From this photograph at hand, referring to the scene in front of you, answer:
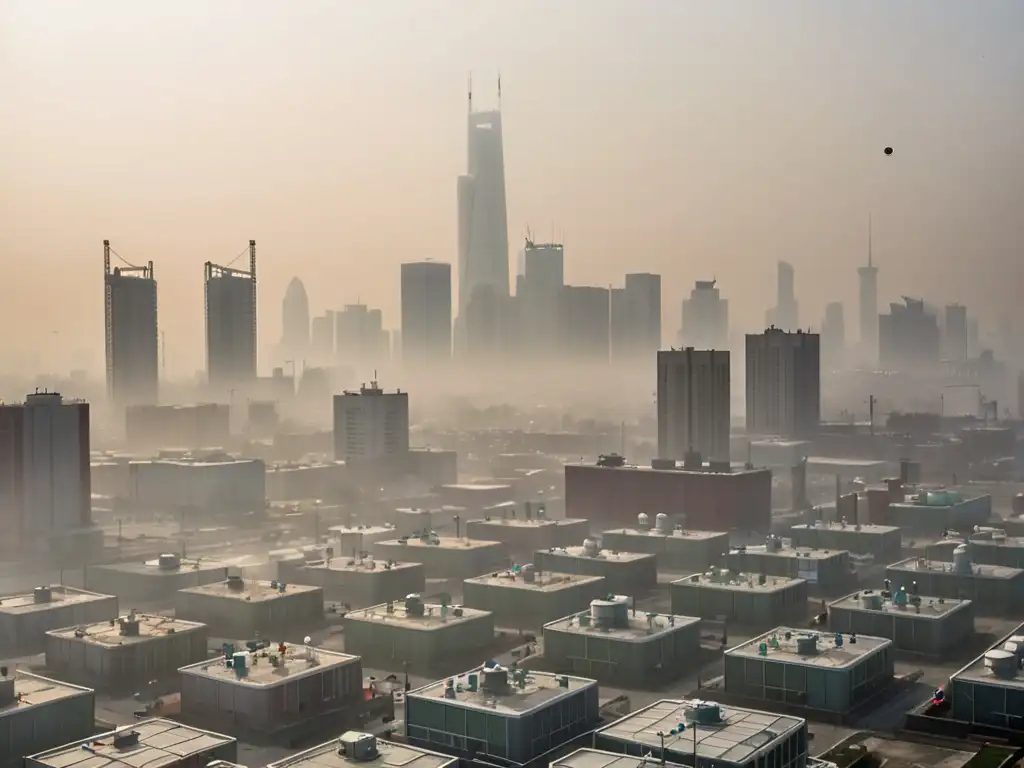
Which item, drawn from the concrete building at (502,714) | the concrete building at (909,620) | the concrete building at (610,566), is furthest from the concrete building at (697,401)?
the concrete building at (502,714)

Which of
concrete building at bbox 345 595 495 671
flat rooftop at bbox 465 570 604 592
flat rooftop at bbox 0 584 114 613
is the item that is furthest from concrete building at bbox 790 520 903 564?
flat rooftop at bbox 0 584 114 613

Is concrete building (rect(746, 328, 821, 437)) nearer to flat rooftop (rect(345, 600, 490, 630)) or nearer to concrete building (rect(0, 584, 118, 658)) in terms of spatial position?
flat rooftop (rect(345, 600, 490, 630))

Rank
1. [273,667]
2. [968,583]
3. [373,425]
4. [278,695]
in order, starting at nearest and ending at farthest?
[278,695] → [273,667] → [968,583] → [373,425]

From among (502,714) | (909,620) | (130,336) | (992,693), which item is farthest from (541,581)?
(130,336)

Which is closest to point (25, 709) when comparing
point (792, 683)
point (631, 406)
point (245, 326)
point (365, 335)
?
point (792, 683)

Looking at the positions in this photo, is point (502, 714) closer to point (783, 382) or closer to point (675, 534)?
point (675, 534)

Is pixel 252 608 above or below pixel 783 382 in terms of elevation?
below
